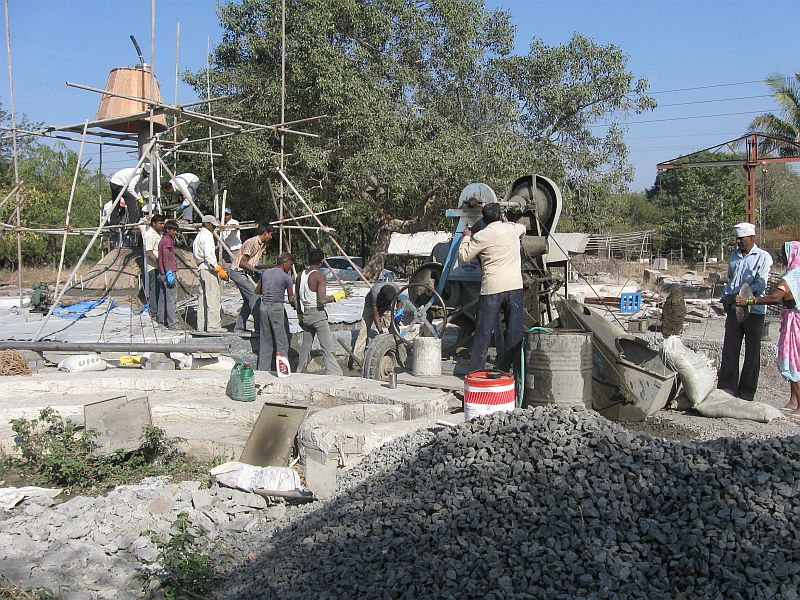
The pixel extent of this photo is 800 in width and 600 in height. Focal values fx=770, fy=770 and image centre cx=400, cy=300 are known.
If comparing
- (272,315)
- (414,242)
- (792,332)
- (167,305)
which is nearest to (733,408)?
(792,332)

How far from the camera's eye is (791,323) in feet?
23.5

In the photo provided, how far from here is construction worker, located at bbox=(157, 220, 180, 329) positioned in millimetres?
11531

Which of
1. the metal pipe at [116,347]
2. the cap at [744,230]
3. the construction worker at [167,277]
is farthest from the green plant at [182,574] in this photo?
the construction worker at [167,277]

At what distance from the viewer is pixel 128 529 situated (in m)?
5.22

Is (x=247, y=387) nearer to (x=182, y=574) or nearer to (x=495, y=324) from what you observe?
(x=495, y=324)

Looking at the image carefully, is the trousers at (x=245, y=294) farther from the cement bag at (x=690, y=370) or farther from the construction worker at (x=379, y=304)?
the cement bag at (x=690, y=370)

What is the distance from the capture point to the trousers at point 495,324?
22.6 feet

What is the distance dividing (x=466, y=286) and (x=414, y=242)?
53.9 feet

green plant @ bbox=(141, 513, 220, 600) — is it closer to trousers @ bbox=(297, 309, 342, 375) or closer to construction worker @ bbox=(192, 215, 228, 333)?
trousers @ bbox=(297, 309, 342, 375)

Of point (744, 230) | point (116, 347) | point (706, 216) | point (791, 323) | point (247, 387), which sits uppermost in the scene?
point (706, 216)

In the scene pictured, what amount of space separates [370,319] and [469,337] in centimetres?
156

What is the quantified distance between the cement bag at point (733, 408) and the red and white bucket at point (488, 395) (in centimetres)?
256

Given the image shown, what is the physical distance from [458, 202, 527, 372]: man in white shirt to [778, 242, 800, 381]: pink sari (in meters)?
2.50

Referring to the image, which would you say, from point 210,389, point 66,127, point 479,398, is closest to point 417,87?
point 66,127
